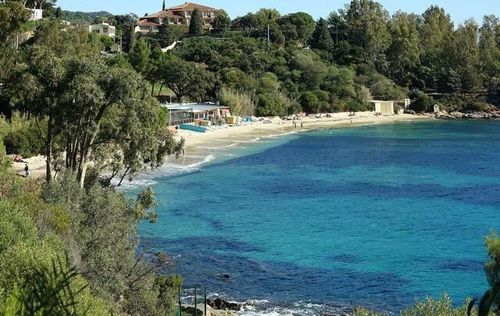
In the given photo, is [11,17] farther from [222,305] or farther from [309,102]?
[309,102]

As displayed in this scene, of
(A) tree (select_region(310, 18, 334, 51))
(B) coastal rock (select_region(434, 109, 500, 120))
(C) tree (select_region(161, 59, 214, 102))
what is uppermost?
(A) tree (select_region(310, 18, 334, 51))

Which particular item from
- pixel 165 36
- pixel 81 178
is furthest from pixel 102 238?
pixel 165 36

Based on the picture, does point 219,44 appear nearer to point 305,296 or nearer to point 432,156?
point 432,156

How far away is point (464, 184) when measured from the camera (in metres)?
53.2

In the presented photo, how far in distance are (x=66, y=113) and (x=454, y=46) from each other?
11372 centimetres

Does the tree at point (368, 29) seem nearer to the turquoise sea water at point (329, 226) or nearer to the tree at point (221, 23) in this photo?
the tree at point (221, 23)

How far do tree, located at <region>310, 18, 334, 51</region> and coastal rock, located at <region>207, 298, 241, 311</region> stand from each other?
111 meters

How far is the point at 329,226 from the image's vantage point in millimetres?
38750

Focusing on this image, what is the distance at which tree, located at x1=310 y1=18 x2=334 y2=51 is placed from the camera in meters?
132

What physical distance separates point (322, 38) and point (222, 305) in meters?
113

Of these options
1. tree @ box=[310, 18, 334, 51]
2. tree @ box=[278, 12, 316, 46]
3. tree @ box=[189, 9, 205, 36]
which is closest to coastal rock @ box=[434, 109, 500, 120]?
tree @ box=[310, 18, 334, 51]

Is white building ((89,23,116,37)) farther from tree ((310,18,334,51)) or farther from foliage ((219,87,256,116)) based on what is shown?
tree ((310,18,334,51))

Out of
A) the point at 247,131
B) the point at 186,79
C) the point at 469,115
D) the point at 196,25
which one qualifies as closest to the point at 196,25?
the point at 196,25

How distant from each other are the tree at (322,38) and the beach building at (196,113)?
1782 inches
